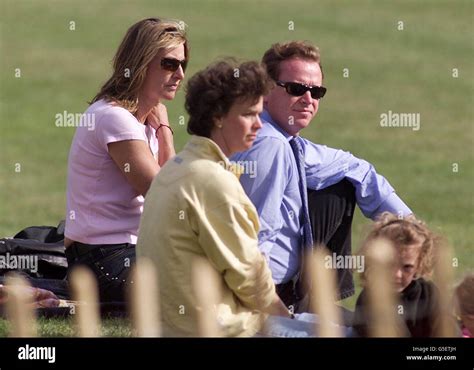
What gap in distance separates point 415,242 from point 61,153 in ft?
51.4

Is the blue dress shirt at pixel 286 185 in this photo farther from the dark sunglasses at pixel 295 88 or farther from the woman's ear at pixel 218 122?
the woman's ear at pixel 218 122

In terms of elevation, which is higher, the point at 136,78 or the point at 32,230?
the point at 136,78

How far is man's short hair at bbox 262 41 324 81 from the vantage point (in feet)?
25.0

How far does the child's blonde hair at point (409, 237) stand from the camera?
21.0 feet

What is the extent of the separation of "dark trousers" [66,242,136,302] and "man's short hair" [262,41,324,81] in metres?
1.25

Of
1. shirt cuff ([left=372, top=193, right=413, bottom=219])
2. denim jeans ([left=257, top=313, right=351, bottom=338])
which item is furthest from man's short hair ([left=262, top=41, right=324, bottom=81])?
denim jeans ([left=257, top=313, right=351, bottom=338])

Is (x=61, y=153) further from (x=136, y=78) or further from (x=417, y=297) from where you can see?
(x=417, y=297)

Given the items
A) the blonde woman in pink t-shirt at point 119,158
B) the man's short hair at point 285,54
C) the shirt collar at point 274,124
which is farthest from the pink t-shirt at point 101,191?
the man's short hair at point 285,54

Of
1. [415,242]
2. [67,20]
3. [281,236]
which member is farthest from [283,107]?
[67,20]

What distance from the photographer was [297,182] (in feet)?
24.4

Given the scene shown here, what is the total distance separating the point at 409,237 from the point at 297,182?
3.80 ft

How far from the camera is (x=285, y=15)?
32812 millimetres

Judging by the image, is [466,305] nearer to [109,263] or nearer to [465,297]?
[465,297]
